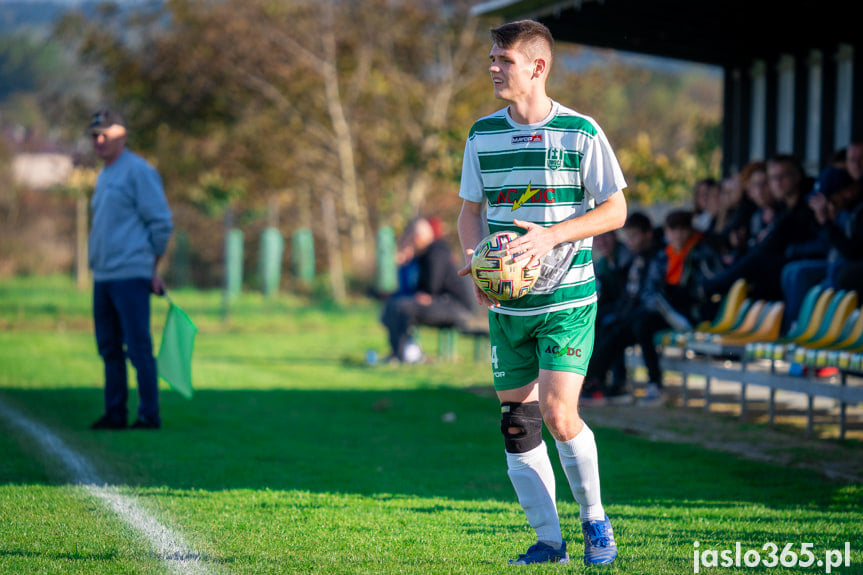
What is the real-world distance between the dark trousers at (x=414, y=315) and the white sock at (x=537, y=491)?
29.2 ft

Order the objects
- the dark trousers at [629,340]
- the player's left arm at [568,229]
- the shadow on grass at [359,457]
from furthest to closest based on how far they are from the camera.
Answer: the dark trousers at [629,340] → the shadow on grass at [359,457] → the player's left arm at [568,229]

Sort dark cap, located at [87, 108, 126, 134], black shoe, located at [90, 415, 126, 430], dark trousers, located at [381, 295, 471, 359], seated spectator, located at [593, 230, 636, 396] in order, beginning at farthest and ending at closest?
1. dark trousers, located at [381, 295, 471, 359]
2. seated spectator, located at [593, 230, 636, 396]
3. black shoe, located at [90, 415, 126, 430]
4. dark cap, located at [87, 108, 126, 134]

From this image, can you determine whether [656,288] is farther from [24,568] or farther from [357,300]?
[357,300]

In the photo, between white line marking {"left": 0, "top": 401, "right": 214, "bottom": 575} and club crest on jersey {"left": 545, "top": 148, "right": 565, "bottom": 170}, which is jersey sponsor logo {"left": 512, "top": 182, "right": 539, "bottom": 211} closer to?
club crest on jersey {"left": 545, "top": 148, "right": 565, "bottom": 170}

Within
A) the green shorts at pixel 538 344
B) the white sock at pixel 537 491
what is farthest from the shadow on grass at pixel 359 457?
the green shorts at pixel 538 344

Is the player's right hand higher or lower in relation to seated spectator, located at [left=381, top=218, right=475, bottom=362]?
higher

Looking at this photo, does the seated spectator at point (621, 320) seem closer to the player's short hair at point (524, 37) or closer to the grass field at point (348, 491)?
the grass field at point (348, 491)

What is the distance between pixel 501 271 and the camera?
4.21 m

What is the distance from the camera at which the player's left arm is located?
4176 millimetres

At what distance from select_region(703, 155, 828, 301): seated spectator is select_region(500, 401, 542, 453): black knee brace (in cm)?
583

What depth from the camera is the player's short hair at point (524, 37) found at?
14.3 feet

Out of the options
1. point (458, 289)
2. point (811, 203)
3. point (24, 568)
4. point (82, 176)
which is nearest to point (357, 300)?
point (82, 176)

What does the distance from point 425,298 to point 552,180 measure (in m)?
9.17

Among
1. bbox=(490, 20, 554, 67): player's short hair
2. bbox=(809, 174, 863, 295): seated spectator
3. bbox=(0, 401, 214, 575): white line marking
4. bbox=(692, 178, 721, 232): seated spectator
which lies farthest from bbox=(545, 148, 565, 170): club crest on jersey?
bbox=(692, 178, 721, 232): seated spectator
